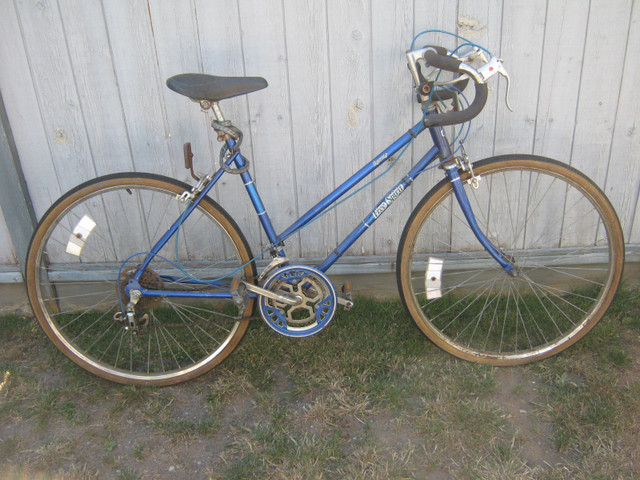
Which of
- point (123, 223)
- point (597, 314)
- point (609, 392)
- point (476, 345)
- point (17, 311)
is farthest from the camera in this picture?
point (17, 311)

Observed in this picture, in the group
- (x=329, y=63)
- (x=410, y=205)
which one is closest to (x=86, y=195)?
(x=329, y=63)

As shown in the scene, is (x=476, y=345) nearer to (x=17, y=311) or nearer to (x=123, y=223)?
(x=123, y=223)

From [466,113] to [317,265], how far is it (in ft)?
3.64

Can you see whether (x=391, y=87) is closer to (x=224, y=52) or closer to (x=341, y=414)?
(x=224, y=52)

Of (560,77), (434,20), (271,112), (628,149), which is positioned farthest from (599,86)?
(271,112)

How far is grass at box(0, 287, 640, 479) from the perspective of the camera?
2.07 meters

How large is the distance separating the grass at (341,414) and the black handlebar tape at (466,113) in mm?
1227

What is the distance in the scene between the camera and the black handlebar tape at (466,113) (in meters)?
2.07

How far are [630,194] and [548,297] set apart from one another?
75 centimetres

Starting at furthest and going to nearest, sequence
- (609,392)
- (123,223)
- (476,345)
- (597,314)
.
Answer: (123,223) → (476,345) → (597,314) → (609,392)

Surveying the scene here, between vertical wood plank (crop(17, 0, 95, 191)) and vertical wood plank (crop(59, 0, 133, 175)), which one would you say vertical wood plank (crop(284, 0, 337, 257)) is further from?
vertical wood plank (crop(17, 0, 95, 191))

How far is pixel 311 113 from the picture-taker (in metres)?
2.66

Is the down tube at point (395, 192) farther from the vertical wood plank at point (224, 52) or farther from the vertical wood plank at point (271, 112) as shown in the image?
the vertical wood plank at point (224, 52)

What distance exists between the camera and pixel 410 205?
2854mm
